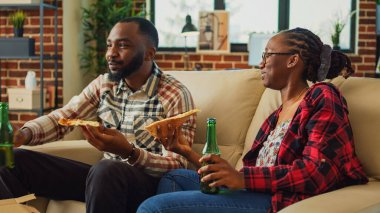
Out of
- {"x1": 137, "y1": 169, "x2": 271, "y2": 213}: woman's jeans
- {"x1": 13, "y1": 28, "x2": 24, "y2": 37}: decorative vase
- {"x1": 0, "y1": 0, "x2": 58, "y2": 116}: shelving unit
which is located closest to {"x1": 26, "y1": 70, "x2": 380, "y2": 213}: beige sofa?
{"x1": 137, "y1": 169, "x2": 271, "y2": 213}: woman's jeans

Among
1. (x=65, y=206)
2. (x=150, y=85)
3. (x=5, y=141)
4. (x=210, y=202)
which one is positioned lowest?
(x=65, y=206)

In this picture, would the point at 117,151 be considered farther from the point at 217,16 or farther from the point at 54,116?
the point at 217,16

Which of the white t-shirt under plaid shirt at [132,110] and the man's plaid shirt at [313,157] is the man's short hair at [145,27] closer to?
the white t-shirt under plaid shirt at [132,110]

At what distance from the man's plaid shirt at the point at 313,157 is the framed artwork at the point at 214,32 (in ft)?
12.5

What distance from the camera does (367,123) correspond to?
184 cm

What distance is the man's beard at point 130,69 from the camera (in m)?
2.33

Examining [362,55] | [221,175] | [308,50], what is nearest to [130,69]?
[308,50]

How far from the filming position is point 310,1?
549 centimetres

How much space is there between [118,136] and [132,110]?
38 centimetres

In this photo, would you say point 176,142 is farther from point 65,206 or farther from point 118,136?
point 65,206

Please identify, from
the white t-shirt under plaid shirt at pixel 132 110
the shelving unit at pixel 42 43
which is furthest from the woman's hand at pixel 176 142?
the shelving unit at pixel 42 43

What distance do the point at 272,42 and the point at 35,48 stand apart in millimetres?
2974

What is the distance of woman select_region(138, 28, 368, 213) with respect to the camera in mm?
1541

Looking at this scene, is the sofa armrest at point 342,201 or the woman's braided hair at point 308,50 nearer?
the sofa armrest at point 342,201
